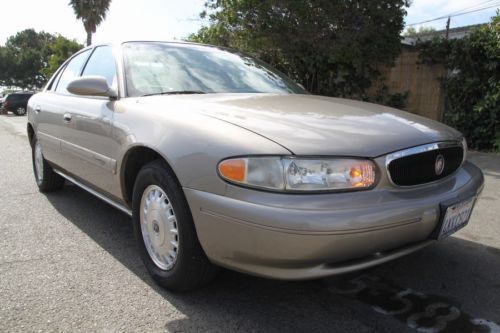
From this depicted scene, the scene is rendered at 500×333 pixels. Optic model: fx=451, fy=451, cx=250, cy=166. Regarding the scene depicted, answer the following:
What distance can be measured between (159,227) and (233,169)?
30.6 inches

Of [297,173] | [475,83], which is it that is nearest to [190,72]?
[297,173]

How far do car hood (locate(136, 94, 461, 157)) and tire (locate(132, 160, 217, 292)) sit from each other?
0.46 metres

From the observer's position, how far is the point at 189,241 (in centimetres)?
233

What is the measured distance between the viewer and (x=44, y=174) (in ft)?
15.7

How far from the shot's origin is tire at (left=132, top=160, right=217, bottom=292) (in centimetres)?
235

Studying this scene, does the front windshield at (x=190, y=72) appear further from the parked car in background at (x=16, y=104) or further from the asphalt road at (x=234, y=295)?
the parked car in background at (x=16, y=104)

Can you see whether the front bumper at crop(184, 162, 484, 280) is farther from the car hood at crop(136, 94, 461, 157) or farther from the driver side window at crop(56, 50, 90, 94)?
the driver side window at crop(56, 50, 90, 94)

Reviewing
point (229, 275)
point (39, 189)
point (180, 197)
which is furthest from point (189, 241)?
point (39, 189)

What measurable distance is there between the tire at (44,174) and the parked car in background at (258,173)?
165 centimetres

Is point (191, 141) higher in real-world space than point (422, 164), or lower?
higher

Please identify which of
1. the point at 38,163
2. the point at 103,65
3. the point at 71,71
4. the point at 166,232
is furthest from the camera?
the point at 38,163

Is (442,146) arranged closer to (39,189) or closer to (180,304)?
(180,304)

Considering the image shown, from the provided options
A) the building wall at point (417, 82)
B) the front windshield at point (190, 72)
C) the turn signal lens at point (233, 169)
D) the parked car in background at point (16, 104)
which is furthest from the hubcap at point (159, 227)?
the parked car in background at point (16, 104)

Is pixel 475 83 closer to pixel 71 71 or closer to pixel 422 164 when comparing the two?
pixel 422 164
